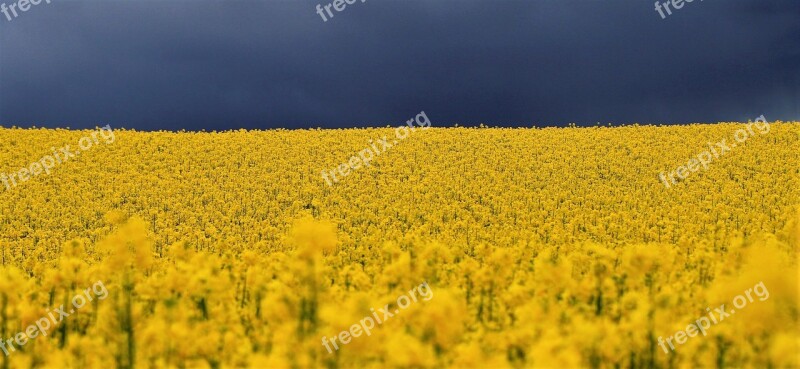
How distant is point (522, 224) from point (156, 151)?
22011 millimetres

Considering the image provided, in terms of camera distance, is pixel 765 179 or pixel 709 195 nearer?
pixel 709 195

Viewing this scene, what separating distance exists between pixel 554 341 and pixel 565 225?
20.3m

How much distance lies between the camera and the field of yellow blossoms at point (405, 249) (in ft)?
22.0

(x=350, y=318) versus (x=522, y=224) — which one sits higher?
(x=522, y=224)

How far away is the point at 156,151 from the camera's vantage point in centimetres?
3906

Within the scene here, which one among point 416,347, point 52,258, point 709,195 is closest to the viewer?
point 416,347

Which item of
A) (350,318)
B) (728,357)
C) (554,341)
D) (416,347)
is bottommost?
(728,357)

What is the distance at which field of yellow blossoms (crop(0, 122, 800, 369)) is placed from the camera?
6699 millimetres

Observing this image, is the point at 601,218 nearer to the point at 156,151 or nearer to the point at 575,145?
the point at 575,145

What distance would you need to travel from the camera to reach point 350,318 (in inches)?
242

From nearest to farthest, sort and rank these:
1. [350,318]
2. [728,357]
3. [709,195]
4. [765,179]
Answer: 1. [350,318]
2. [728,357]
3. [709,195]
4. [765,179]

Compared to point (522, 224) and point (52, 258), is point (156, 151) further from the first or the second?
point (522, 224)

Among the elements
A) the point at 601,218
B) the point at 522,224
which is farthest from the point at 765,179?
the point at 522,224

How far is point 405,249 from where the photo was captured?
2003 cm
